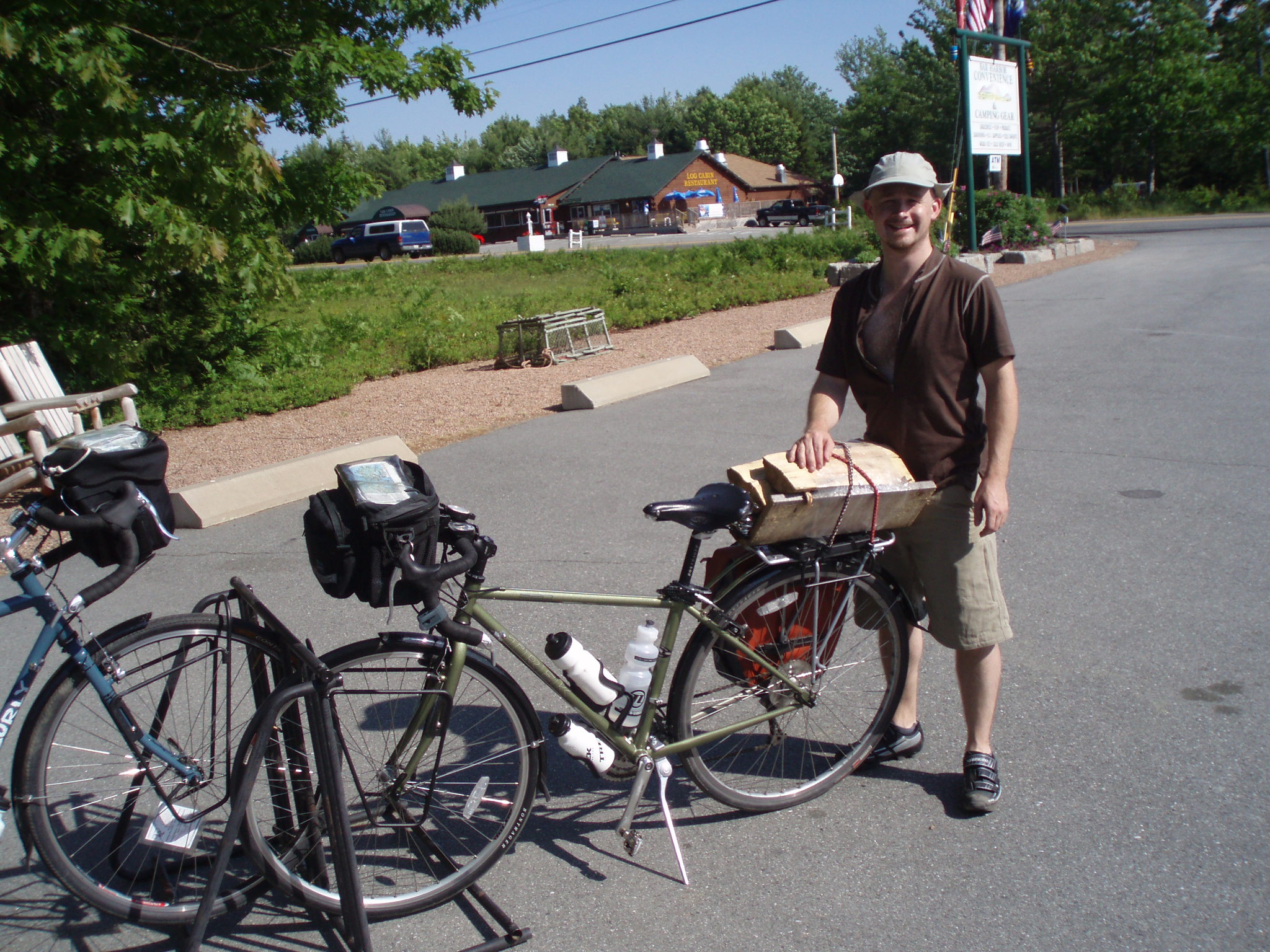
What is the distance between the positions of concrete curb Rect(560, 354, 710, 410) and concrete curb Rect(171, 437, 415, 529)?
7.81 ft

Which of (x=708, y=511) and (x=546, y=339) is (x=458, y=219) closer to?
(x=546, y=339)

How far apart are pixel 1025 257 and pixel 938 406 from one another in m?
19.1

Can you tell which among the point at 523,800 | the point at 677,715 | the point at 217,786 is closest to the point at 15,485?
the point at 217,786

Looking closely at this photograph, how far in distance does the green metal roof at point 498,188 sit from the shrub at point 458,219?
520 inches

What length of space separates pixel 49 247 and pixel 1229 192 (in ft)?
162

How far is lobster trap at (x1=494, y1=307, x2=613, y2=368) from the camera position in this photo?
1317 cm

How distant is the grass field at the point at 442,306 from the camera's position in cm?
1143

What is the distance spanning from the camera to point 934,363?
3111 millimetres

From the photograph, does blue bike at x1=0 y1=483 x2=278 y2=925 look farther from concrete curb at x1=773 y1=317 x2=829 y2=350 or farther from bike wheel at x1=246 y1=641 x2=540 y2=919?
concrete curb at x1=773 y1=317 x2=829 y2=350

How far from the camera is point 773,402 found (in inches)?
380

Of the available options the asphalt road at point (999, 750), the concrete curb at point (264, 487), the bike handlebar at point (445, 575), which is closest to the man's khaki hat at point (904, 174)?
the bike handlebar at point (445, 575)

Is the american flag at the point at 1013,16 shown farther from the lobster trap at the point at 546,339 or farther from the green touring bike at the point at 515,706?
the green touring bike at the point at 515,706

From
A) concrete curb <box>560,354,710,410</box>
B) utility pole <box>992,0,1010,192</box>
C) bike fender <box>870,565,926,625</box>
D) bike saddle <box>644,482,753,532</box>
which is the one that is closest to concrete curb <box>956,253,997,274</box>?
utility pole <box>992,0,1010,192</box>

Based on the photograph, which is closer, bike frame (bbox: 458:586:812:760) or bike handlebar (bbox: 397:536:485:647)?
A: bike handlebar (bbox: 397:536:485:647)
